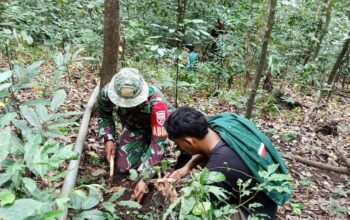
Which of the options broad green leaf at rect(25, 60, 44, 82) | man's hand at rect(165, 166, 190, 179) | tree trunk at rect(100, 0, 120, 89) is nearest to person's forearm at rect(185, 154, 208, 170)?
man's hand at rect(165, 166, 190, 179)

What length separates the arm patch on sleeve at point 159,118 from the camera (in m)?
3.73

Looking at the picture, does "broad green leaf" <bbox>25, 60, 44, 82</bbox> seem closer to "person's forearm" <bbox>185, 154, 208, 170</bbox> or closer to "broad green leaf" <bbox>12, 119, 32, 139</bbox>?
"broad green leaf" <bbox>12, 119, 32, 139</bbox>

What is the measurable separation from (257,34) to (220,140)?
500 cm

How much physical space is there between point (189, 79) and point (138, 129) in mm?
3273

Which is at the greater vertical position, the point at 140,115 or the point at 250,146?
the point at 250,146

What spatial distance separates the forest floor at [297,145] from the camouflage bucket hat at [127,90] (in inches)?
30.4

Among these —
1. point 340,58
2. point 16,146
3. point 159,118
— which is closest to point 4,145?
point 16,146

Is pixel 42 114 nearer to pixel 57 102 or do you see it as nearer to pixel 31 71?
pixel 57 102

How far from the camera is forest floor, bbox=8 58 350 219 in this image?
3.91 metres

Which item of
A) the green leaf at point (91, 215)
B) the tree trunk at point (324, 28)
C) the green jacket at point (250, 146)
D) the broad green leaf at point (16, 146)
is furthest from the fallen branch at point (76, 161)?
the tree trunk at point (324, 28)

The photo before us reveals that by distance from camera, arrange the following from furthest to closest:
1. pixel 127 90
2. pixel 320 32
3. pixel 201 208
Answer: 1. pixel 320 32
2. pixel 127 90
3. pixel 201 208

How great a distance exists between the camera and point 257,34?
7426 mm

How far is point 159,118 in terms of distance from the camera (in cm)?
373

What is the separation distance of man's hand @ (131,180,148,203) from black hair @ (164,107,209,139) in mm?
829
